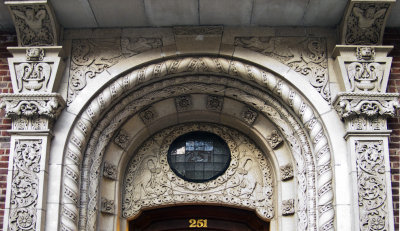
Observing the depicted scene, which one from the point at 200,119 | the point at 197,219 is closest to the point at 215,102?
the point at 200,119

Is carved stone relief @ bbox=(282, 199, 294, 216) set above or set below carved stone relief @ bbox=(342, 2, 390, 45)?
below

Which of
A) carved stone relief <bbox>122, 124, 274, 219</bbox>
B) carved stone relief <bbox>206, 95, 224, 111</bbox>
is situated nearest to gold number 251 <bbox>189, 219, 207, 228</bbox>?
carved stone relief <bbox>122, 124, 274, 219</bbox>

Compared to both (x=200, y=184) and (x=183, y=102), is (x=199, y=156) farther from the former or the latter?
(x=183, y=102)

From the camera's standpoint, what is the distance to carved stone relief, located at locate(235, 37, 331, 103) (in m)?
6.82

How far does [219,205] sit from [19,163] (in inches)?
98.5

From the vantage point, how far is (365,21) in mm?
6586

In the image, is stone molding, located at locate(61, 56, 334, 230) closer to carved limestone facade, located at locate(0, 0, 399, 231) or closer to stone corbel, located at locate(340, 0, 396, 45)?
carved limestone facade, located at locate(0, 0, 399, 231)

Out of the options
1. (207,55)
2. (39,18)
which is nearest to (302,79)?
(207,55)

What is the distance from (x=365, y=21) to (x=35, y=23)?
12.2 feet

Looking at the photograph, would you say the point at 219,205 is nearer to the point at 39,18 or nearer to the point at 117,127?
the point at 117,127

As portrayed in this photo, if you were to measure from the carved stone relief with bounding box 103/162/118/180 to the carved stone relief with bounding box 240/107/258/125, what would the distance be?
171 cm

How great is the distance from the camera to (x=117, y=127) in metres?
7.08

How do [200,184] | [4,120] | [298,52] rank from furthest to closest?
1. [200,184]
2. [298,52]
3. [4,120]

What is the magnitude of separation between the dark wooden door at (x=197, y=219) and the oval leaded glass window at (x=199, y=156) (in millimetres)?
443
